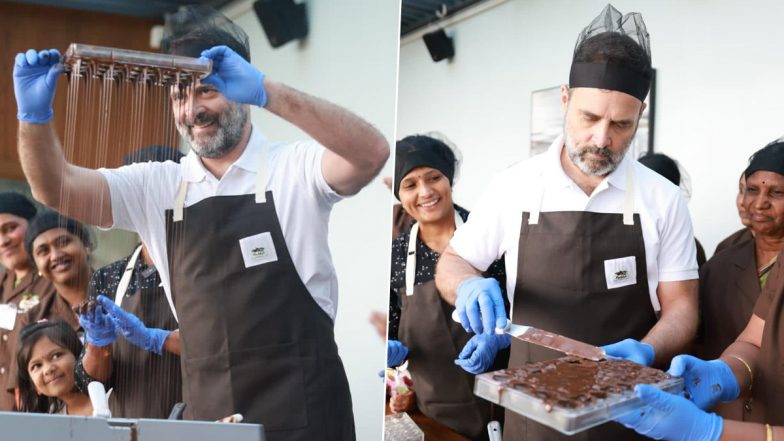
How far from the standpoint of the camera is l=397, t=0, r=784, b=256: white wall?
2.12 metres

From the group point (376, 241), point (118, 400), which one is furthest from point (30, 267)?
point (376, 241)

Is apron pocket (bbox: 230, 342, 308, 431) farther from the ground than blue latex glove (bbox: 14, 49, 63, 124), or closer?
closer

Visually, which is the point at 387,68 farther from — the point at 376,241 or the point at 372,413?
the point at 372,413

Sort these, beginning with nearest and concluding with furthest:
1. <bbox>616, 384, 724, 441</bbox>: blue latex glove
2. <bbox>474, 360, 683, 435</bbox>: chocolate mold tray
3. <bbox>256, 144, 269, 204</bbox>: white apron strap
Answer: <bbox>474, 360, 683, 435</bbox>: chocolate mold tray, <bbox>616, 384, 724, 441</bbox>: blue latex glove, <bbox>256, 144, 269, 204</bbox>: white apron strap

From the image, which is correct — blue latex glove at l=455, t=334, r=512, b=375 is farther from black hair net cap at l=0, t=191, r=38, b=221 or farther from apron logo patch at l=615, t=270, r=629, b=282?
black hair net cap at l=0, t=191, r=38, b=221

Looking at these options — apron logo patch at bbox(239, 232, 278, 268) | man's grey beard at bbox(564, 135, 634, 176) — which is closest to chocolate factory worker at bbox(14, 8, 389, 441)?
apron logo patch at bbox(239, 232, 278, 268)

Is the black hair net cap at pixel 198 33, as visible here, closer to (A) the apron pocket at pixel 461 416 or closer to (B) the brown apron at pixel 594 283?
(B) the brown apron at pixel 594 283

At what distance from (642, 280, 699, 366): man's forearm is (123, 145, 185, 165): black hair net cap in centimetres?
165

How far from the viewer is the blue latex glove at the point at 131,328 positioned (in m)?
2.38

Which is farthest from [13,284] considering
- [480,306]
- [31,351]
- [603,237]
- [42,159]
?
[603,237]

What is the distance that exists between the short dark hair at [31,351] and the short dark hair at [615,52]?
195 centimetres

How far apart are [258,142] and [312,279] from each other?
19.9 inches

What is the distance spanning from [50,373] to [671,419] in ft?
6.42

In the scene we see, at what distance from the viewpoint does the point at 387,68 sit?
2586mm
